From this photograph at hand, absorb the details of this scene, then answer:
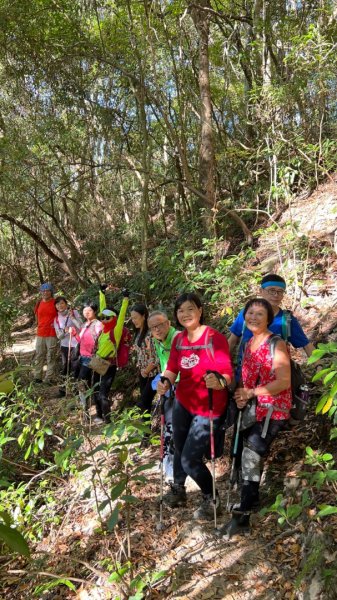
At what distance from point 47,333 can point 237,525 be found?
5669mm

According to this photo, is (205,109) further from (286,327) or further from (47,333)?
(286,327)

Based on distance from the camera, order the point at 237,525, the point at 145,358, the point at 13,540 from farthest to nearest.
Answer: the point at 145,358 < the point at 237,525 < the point at 13,540

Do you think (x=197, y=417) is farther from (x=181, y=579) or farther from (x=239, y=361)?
(x=181, y=579)

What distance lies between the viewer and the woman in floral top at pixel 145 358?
15.4 ft

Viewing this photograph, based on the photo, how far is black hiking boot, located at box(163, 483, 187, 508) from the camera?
11.8 ft

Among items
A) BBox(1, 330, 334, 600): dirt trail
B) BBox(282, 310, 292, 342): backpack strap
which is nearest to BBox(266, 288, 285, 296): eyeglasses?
BBox(282, 310, 292, 342): backpack strap

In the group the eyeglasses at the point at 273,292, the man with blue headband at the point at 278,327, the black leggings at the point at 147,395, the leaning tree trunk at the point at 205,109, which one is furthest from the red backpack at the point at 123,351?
the leaning tree trunk at the point at 205,109

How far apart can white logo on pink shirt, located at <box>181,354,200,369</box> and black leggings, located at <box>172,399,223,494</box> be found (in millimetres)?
347

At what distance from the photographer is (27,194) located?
36.0 ft

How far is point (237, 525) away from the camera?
3.05 meters

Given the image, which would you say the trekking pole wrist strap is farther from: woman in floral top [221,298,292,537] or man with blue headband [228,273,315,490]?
man with blue headband [228,273,315,490]

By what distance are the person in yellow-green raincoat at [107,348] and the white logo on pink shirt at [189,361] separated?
193 cm

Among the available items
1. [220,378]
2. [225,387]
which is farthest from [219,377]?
[225,387]

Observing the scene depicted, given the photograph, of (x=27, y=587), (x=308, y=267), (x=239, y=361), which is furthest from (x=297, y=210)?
(x=27, y=587)
